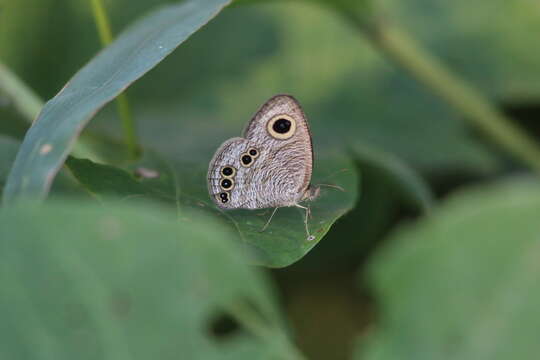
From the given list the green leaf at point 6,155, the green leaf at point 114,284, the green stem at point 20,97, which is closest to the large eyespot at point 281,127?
the green stem at point 20,97

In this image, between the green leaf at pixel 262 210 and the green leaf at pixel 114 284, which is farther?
the green leaf at pixel 262 210

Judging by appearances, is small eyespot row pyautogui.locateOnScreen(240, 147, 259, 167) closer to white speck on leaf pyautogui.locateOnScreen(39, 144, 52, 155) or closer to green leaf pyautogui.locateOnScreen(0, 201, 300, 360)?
white speck on leaf pyautogui.locateOnScreen(39, 144, 52, 155)

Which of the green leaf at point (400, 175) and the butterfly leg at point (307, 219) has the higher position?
the green leaf at point (400, 175)

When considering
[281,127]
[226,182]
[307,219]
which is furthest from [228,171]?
[307,219]

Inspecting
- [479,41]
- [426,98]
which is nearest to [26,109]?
[426,98]

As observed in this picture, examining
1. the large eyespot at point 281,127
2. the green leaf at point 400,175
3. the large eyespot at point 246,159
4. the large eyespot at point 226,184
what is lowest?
the large eyespot at point 226,184

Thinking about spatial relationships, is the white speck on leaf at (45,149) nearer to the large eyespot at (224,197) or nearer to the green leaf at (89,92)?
the green leaf at (89,92)

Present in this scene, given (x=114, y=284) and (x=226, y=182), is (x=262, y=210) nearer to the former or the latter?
(x=226, y=182)

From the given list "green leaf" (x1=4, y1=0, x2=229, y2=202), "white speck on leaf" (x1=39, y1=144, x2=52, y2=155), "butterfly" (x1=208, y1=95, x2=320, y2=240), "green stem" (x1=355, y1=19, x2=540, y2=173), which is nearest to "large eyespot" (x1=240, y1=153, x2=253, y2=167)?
A: "butterfly" (x1=208, y1=95, x2=320, y2=240)
